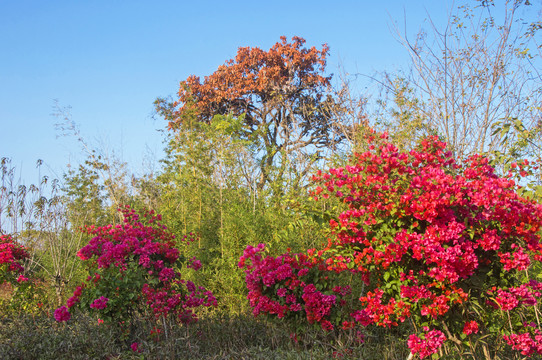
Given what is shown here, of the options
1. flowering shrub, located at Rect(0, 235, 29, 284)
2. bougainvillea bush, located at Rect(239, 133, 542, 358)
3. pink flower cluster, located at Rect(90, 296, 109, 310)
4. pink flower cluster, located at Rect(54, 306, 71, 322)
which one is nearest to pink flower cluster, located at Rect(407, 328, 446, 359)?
bougainvillea bush, located at Rect(239, 133, 542, 358)

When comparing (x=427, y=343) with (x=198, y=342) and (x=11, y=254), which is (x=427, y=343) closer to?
(x=198, y=342)

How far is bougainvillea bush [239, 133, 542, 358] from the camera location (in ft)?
9.83

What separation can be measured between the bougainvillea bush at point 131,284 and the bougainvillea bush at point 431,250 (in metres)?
0.88

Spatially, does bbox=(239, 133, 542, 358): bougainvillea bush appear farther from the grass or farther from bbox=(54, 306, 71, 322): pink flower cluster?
bbox=(54, 306, 71, 322): pink flower cluster

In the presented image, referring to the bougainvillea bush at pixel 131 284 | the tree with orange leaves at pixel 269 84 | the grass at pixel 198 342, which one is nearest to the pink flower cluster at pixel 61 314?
the bougainvillea bush at pixel 131 284

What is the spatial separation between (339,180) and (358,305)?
1419 millimetres

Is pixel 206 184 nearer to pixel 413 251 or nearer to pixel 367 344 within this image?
pixel 367 344

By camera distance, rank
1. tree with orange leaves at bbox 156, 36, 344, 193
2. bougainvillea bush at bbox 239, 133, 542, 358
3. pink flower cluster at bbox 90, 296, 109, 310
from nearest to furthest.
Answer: bougainvillea bush at bbox 239, 133, 542, 358 < pink flower cluster at bbox 90, 296, 109, 310 < tree with orange leaves at bbox 156, 36, 344, 193

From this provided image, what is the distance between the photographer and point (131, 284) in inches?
152

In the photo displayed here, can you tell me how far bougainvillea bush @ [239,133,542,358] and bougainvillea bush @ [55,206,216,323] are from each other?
883 millimetres

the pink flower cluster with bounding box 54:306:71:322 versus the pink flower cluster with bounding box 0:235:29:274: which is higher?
the pink flower cluster with bounding box 0:235:29:274

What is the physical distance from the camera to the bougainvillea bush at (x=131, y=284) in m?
3.82

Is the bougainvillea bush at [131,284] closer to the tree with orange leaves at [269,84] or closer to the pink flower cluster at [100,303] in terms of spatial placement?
the pink flower cluster at [100,303]

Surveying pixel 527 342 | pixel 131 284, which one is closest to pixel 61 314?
pixel 131 284
